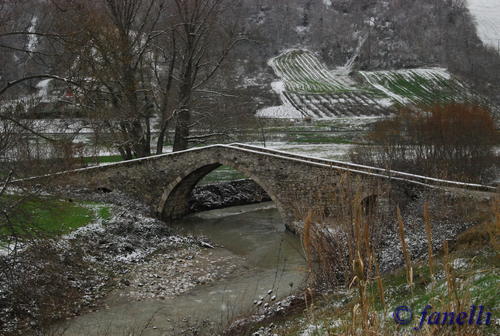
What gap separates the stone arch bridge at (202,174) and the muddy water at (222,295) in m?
1.38

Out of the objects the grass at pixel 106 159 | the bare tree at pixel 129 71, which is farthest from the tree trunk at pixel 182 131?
the grass at pixel 106 159

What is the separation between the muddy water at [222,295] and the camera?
1017 cm

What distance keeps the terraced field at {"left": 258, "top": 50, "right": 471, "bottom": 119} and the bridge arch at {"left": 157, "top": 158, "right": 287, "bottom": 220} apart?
1112 inches

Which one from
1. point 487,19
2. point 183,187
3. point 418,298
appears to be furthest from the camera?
point 487,19

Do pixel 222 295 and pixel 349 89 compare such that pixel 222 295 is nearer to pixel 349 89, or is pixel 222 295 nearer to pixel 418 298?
pixel 418 298

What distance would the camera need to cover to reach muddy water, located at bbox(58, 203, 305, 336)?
10172mm

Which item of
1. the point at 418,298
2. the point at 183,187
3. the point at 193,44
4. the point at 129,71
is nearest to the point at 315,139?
the point at 193,44

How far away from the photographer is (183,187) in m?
21.1

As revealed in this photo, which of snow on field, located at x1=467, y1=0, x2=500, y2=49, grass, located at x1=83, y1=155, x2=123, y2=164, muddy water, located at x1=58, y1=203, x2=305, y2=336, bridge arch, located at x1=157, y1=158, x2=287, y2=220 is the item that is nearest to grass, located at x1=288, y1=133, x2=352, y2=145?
grass, located at x1=83, y1=155, x2=123, y2=164

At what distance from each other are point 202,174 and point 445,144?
9.40 m

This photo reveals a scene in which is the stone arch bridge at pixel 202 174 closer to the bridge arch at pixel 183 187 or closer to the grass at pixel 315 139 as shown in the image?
the bridge arch at pixel 183 187

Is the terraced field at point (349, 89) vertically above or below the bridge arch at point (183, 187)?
above

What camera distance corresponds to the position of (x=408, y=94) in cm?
5791

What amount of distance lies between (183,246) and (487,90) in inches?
1613
